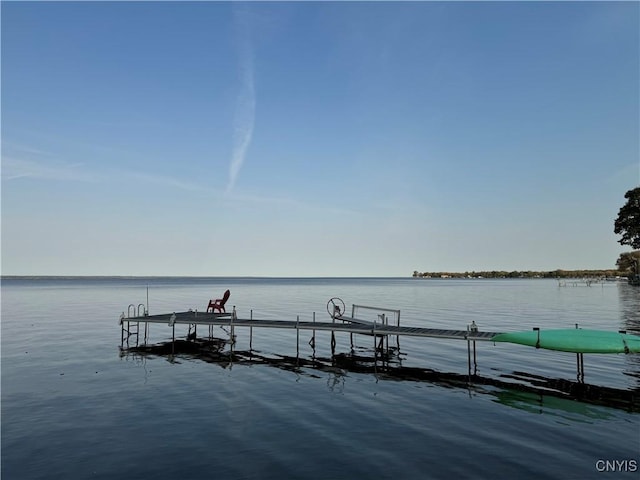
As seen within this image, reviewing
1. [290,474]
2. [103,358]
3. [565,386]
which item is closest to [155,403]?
[290,474]

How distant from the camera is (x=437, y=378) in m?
19.6

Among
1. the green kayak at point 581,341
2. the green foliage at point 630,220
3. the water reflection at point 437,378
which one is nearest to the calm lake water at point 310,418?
the water reflection at point 437,378

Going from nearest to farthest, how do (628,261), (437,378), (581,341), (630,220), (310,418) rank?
(310,418), (581,341), (437,378), (630,220), (628,261)

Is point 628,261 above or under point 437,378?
above

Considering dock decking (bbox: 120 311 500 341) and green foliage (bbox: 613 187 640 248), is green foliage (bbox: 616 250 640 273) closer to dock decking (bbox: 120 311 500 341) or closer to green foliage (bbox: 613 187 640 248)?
green foliage (bbox: 613 187 640 248)

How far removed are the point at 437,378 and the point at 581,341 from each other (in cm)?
667

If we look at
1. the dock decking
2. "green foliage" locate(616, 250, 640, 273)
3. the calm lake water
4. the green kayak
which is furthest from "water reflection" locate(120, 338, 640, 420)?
"green foliage" locate(616, 250, 640, 273)

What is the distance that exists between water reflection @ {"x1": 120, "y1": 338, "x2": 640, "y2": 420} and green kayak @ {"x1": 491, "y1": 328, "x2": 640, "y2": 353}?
1.61 metres

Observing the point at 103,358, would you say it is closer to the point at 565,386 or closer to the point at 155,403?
the point at 155,403

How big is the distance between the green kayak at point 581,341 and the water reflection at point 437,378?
1.61 meters

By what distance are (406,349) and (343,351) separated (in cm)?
442

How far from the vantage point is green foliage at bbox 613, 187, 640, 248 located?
3307 inches

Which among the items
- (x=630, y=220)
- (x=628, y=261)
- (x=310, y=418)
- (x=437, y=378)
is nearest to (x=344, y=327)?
(x=437, y=378)

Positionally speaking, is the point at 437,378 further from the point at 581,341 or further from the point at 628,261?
the point at 628,261
